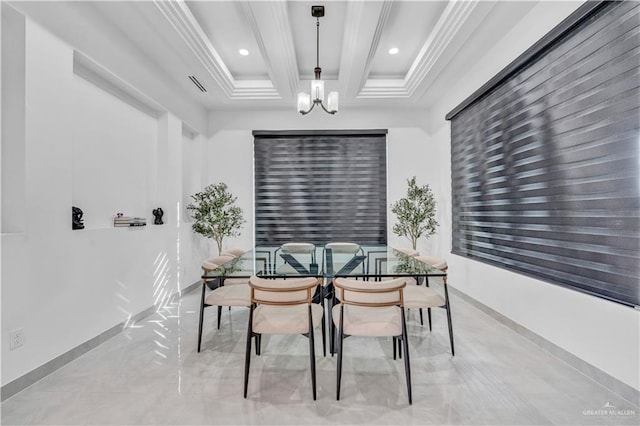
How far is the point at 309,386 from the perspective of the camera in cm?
203

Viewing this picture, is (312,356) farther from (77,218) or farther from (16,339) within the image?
(77,218)

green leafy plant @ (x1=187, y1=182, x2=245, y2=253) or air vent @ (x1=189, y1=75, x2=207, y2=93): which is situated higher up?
air vent @ (x1=189, y1=75, x2=207, y2=93)

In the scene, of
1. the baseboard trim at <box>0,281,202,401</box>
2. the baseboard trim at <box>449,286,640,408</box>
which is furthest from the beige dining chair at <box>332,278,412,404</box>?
the baseboard trim at <box>0,281,202,401</box>

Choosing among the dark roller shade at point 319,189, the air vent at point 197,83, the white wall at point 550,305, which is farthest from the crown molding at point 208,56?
the white wall at point 550,305

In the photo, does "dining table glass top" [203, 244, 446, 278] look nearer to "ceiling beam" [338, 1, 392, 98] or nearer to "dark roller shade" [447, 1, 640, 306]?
"dark roller shade" [447, 1, 640, 306]

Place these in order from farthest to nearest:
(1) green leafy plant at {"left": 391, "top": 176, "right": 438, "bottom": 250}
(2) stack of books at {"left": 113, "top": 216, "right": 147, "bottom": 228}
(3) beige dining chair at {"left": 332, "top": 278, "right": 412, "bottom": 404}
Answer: (1) green leafy plant at {"left": 391, "top": 176, "right": 438, "bottom": 250}
(2) stack of books at {"left": 113, "top": 216, "right": 147, "bottom": 228}
(3) beige dining chair at {"left": 332, "top": 278, "right": 412, "bottom": 404}

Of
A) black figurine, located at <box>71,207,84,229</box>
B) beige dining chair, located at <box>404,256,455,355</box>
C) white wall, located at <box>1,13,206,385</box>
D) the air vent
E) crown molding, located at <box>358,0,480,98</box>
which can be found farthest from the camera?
the air vent

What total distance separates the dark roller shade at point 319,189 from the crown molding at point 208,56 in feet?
2.76

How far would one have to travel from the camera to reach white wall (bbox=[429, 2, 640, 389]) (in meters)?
1.93

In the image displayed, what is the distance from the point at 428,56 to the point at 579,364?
11.2 feet

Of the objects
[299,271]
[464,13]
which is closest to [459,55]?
[464,13]

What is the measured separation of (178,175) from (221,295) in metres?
2.34

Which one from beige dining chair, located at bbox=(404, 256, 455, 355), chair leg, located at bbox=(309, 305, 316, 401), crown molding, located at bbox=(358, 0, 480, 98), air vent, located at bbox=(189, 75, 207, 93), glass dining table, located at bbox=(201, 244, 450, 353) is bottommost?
chair leg, located at bbox=(309, 305, 316, 401)

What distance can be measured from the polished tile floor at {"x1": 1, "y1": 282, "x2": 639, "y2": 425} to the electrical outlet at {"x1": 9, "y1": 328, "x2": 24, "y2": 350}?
0.32m
